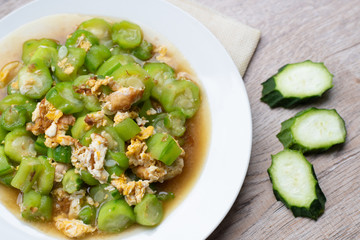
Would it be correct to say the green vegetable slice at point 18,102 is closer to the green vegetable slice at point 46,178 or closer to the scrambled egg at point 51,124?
the scrambled egg at point 51,124

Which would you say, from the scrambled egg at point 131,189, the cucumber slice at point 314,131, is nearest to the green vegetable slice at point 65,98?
the scrambled egg at point 131,189

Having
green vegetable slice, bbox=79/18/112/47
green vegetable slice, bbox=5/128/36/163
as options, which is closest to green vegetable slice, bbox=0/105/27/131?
green vegetable slice, bbox=5/128/36/163

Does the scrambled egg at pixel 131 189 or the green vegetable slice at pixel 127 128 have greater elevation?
the green vegetable slice at pixel 127 128

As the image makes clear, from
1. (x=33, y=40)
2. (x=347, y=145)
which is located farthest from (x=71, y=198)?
(x=347, y=145)

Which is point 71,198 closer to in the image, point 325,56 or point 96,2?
point 96,2

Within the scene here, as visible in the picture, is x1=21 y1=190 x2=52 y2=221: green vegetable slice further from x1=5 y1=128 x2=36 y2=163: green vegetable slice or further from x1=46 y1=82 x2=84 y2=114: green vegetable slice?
x1=46 y1=82 x2=84 y2=114: green vegetable slice

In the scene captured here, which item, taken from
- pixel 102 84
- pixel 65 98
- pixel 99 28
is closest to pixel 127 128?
pixel 102 84

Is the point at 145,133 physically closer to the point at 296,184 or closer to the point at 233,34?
the point at 296,184
